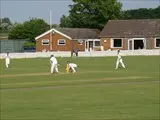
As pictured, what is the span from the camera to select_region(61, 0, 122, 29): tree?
9994 cm

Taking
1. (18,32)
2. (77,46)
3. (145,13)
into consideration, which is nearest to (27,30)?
(18,32)

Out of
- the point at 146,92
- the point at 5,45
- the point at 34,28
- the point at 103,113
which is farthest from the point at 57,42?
the point at 103,113

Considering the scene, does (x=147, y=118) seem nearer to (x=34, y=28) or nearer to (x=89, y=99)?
(x=89, y=99)

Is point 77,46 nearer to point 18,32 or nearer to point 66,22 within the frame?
point 18,32

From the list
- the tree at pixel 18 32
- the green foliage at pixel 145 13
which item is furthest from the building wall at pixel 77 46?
the green foliage at pixel 145 13

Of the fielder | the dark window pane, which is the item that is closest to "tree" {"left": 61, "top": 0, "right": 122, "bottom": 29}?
the dark window pane

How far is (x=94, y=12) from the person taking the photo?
333 feet

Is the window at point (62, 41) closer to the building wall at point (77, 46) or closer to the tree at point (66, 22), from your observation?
the building wall at point (77, 46)

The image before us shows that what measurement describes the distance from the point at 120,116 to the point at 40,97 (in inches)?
278

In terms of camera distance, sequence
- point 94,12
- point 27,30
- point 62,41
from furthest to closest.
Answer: point 27,30 < point 94,12 < point 62,41

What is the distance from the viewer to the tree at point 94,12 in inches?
3935

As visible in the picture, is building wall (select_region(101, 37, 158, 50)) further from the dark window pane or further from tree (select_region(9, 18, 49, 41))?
tree (select_region(9, 18, 49, 41))

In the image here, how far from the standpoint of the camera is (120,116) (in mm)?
14734

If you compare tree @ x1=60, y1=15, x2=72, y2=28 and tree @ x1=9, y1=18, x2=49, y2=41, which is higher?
tree @ x1=60, y1=15, x2=72, y2=28
